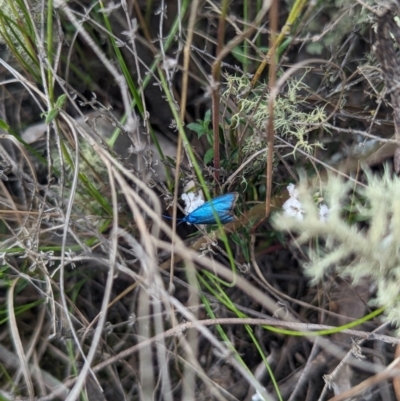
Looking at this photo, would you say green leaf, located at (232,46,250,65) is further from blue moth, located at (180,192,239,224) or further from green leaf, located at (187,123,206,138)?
blue moth, located at (180,192,239,224)

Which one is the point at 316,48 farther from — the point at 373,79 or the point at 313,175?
the point at 313,175

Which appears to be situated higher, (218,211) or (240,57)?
(240,57)

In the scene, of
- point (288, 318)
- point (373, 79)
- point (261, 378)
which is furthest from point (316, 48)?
point (261, 378)

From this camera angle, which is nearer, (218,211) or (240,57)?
(218,211)

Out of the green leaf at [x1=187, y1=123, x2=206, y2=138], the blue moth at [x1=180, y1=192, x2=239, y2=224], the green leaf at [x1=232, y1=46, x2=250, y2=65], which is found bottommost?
the blue moth at [x1=180, y1=192, x2=239, y2=224]

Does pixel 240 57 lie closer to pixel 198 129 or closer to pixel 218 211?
pixel 198 129

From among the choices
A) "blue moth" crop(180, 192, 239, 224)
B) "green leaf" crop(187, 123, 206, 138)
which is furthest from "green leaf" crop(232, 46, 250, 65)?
"blue moth" crop(180, 192, 239, 224)

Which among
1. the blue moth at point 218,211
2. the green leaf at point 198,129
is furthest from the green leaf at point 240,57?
the blue moth at point 218,211

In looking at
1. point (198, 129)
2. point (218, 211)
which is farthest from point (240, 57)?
point (218, 211)
